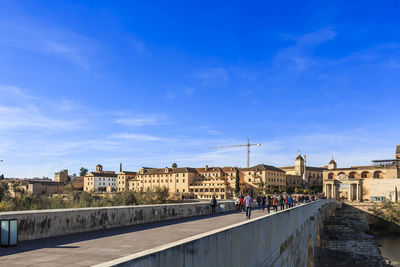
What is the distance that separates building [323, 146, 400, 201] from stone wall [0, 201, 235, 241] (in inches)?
3574

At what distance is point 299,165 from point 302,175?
3.81 m

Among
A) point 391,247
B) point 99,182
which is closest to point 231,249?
point 391,247

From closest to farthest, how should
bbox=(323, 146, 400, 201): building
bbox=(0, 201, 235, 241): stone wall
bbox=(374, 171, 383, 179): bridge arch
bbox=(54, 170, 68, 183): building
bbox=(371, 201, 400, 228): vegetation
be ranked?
bbox=(0, 201, 235, 241): stone wall
bbox=(371, 201, 400, 228): vegetation
bbox=(323, 146, 400, 201): building
bbox=(374, 171, 383, 179): bridge arch
bbox=(54, 170, 68, 183): building

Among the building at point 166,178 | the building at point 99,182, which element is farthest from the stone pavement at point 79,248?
the building at point 99,182

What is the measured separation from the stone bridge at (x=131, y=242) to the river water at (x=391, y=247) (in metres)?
35.5

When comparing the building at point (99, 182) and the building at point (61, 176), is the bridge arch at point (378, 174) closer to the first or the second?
the building at point (99, 182)

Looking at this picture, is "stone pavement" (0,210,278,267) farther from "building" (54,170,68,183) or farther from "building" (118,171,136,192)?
"building" (54,170,68,183)

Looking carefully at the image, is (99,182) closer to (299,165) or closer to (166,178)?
(166,178)

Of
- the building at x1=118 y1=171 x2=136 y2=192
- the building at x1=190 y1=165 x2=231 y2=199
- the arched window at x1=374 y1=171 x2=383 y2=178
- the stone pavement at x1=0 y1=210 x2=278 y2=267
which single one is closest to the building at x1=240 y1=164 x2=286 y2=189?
the building at x1=190 y1=165 x2=231 y2=199

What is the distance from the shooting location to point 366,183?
98.6 metres

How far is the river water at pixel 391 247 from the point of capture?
41819 millimetres

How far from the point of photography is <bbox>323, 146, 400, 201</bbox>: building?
93.1 meters

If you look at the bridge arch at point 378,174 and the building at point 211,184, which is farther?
the building at point 211,184

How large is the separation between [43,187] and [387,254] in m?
102
